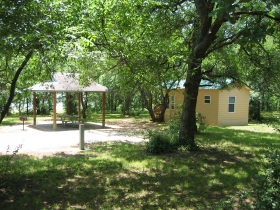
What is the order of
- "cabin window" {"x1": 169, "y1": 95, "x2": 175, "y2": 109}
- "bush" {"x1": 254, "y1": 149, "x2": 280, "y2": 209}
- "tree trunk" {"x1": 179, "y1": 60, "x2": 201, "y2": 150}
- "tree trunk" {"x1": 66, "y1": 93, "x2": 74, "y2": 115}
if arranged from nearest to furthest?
1. "bush" {"x1": 254, "y1": 149, "x2": 280, "y2": 209}
2. "tree trunk" {"x1": 179, "y1": 60, "x2": 201, "y2": 150}
3. "cabin window" {"x1": 169, "y1": 95, "x2": 175, "y2": 109}
4. "tree trunk" {"x1": 66, "y1": 93, "x2": 74, "y2": 115}

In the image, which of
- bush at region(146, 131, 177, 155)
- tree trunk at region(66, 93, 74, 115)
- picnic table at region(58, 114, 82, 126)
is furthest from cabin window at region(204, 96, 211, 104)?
bush at region(146, 131, 177, 155)

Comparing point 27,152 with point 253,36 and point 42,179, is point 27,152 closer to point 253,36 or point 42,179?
point 42,179

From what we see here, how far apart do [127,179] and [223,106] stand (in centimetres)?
1793

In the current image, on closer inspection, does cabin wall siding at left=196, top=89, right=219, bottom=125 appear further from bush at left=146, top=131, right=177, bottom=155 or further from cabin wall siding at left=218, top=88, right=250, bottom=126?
bush at left=146, top=131, right=177, bottom=155

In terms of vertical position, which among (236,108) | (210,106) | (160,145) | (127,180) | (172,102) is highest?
(172,102)

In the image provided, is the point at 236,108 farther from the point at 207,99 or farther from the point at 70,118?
the point at 70,118

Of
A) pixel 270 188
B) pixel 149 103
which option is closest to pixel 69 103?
pixel 149 103

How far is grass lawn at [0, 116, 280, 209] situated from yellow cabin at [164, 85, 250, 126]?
13406mm

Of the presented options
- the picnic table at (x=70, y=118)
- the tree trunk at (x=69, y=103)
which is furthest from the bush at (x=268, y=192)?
the tree trunk at (x=69, y=103)

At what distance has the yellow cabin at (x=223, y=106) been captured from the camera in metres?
23.1

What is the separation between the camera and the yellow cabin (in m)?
23.1

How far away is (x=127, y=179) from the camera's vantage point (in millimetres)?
6773

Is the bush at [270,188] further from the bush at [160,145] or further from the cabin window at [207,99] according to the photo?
the cabin window at [207,99]

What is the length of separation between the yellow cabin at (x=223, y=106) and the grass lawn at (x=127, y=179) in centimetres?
1341
